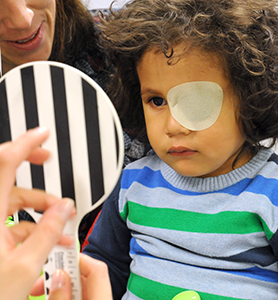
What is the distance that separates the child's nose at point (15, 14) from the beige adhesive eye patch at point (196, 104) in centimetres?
37

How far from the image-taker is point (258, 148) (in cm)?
83

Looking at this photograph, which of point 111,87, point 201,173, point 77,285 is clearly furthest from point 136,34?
point 77,285

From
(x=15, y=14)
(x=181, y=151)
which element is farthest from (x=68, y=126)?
(x=15, y=14)

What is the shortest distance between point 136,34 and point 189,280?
0.54 m

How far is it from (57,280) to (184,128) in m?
0.37

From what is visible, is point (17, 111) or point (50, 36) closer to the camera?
point (17, 111)

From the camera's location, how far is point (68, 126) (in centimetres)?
48

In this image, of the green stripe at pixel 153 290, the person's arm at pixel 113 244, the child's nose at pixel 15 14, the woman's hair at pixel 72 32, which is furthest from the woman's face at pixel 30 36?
the green stripe at pixel 153 290

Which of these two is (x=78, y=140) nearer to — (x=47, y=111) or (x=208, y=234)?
(x=47, y=111)

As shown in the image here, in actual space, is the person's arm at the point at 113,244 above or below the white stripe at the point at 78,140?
below

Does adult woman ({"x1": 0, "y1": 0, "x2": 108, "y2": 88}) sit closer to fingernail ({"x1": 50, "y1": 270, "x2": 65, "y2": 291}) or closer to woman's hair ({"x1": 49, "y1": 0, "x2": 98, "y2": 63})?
woman's hair ({"x1": 49, "y1": 0, "x2": 98, "y2": 63})

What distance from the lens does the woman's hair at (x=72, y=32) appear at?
1.16 m

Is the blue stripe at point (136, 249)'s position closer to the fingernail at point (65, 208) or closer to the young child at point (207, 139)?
the young child at point (207, 139)

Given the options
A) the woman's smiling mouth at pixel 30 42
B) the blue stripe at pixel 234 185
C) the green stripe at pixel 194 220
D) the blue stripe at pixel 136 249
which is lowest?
the blue stripe at pixel 136 249
